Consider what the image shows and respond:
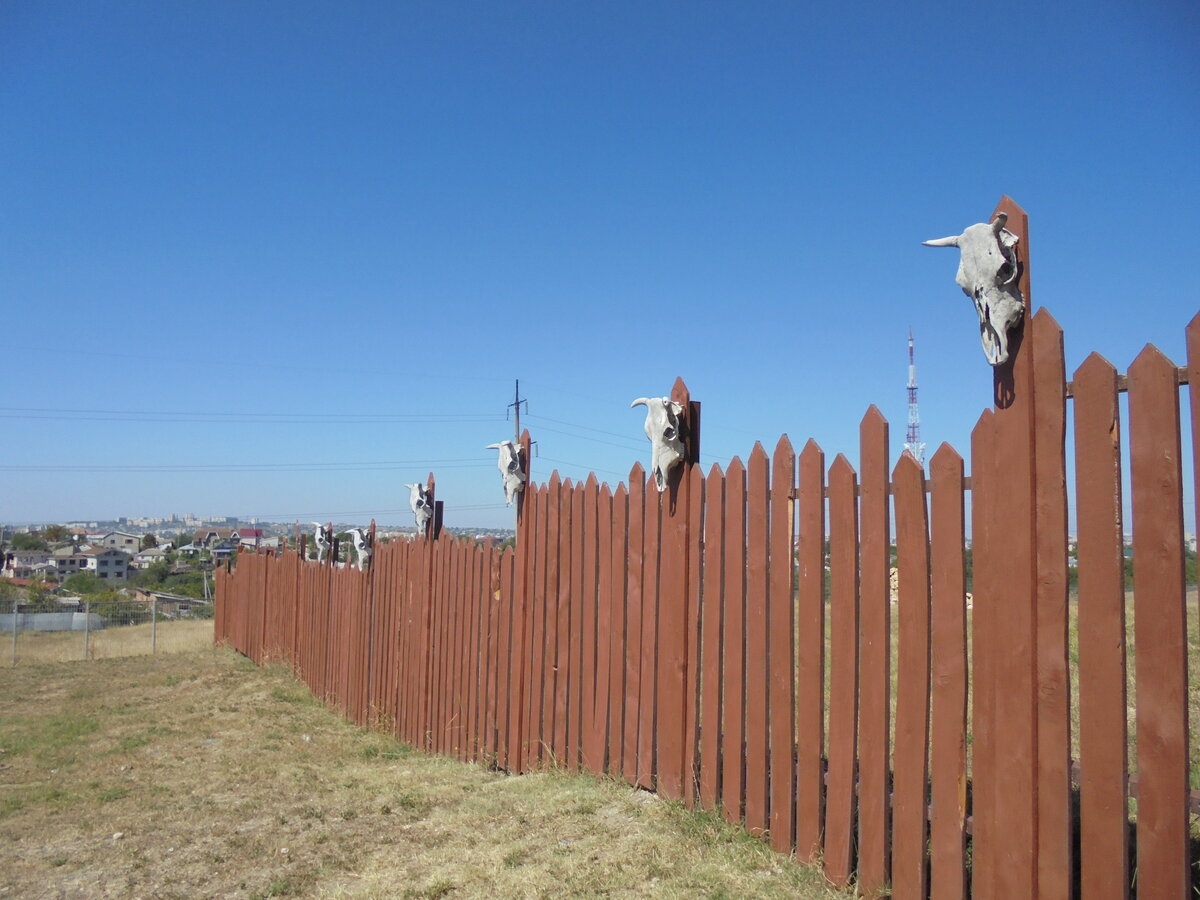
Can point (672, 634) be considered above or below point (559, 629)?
above

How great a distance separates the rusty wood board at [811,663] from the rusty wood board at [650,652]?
1221 millimetres

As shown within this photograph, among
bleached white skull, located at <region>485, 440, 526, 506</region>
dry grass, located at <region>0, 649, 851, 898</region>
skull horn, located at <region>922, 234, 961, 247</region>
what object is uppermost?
skull horn, located at <region>922, 234, 961, 247</region>

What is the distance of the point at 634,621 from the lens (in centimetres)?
530

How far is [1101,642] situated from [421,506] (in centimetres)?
647

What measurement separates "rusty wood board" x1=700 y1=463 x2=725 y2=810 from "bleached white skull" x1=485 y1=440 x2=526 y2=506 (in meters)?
2.39

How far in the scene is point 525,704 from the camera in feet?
21.3

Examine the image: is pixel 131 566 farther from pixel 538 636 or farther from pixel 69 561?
pixel 538 636

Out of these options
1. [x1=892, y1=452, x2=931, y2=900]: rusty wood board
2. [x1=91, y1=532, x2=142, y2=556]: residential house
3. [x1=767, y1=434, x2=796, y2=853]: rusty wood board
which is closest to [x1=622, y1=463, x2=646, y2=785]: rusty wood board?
[x1=767, y1=434, x2=796, y2=853]: rusty wood board

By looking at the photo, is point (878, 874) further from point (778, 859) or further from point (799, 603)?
point (799, 603)

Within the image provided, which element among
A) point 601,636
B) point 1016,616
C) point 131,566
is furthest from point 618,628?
point 131,566

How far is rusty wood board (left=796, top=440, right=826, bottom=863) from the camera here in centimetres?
389

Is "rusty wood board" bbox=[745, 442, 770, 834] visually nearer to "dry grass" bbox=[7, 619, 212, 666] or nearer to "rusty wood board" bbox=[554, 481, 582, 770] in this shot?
"rusty wood board" bbox=[554, 481, 582, 770]

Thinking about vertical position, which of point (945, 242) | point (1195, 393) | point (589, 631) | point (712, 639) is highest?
point (945, 242)

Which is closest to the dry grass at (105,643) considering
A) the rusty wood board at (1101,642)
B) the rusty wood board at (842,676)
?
the rusty wood board at (842,676)
